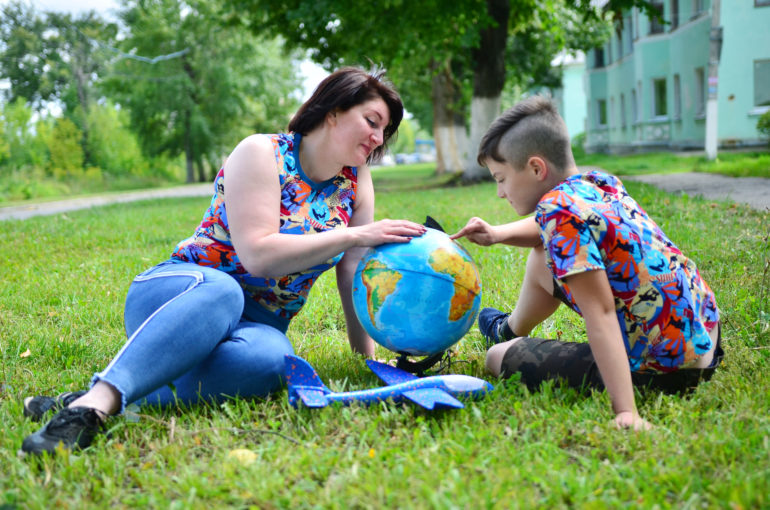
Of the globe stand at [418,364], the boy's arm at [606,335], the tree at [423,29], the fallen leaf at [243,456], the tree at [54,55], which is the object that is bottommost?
the globe stand at [418,364]

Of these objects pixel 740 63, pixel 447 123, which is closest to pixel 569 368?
pixel 740 63

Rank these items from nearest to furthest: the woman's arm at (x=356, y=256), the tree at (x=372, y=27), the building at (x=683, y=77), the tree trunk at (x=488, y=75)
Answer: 1. the woman's arm at (x=356, y=256)
2. the tree at (x=372, y=27)
3. the tree trunk at (x=488, y=75)
4. the building at (x=683, y=77)

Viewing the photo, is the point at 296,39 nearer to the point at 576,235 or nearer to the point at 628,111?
the point at 576,235

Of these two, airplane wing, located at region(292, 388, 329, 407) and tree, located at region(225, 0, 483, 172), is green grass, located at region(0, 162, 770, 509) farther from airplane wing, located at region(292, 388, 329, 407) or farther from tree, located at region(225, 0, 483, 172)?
tree, located at region(225, 0, 483, 172)

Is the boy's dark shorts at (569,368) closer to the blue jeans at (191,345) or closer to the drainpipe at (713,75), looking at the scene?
the blue jeans at (191,345)

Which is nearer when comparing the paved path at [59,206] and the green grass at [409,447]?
the green grass at [409,447]

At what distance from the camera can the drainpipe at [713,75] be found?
53.7 ft

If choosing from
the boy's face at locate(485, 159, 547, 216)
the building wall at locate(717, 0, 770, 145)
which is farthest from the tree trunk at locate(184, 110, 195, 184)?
the boy's face at locate(485, 159, 547, 216)

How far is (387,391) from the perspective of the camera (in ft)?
9.26

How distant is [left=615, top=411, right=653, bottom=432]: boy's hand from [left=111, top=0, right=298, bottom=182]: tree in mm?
38783

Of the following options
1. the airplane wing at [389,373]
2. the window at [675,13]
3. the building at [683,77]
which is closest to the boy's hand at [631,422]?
the airplane wing at [389,373]

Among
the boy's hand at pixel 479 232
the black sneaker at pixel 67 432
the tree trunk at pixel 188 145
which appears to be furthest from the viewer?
the tree trunk at pixel 188 145

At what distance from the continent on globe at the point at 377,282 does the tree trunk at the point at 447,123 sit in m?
23.7

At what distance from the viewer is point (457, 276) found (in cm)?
311
